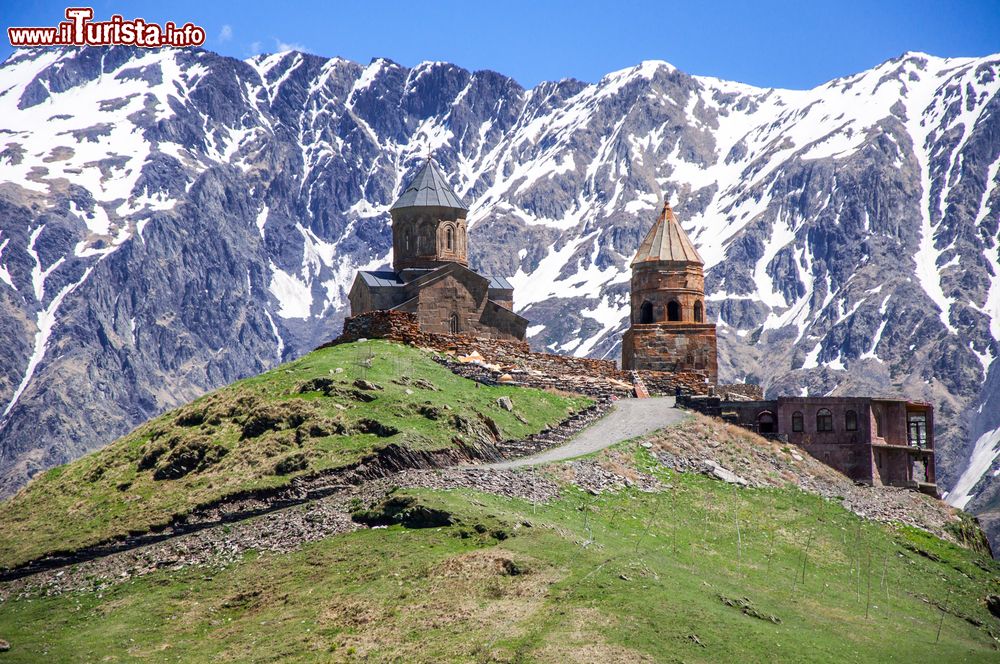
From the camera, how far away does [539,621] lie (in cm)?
3594

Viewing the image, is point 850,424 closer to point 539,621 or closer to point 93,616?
point 539,621

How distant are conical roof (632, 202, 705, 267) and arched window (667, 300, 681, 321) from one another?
2.33 metres

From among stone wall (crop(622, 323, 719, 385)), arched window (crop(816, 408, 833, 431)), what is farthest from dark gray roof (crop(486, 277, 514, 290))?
arched window (crop(816, 408, 833, 431))

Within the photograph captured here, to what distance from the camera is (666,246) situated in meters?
77.6

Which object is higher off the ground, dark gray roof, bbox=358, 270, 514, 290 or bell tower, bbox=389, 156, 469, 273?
bell tower, bbox=389, 156, 469, 273

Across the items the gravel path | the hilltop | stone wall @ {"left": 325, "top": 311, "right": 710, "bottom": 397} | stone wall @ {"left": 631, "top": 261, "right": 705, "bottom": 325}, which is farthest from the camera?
stone wall @ {"left": 631, "top": 261, "right": 705, "bottom": 325}

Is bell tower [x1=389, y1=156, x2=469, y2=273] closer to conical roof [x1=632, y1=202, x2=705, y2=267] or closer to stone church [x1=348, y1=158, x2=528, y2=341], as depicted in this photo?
stone church [x1=348, y1=158, x2=528, y2=341]

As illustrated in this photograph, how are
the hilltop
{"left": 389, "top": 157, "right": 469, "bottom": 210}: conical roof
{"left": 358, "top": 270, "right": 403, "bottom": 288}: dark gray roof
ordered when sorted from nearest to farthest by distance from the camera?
the hilltop < {"left": 358, "top": 270, "right": 403, "bottom": 288}: dark gray roof < {"left": 389, "top": 157, "right": 469, "bottom": 210}: conical roof

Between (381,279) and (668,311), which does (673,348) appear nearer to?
(668,311)

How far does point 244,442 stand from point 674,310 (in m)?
31.5

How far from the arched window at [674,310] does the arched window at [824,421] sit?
50.3 ft

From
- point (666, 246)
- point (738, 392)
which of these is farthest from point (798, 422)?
point (666, 246)

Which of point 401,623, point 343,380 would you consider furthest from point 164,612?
point 343,380

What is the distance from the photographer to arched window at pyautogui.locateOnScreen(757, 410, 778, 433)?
2463 inches
